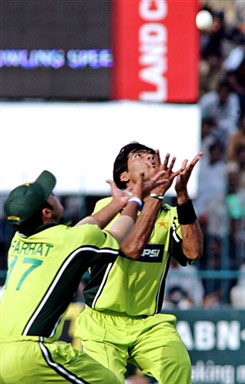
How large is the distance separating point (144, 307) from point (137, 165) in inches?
37.3

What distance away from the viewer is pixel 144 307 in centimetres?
662

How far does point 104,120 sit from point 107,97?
32 centimetres

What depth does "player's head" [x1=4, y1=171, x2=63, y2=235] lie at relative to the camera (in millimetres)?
5477

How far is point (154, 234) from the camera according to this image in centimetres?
673

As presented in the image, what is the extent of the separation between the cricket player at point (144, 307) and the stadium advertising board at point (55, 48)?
649cm

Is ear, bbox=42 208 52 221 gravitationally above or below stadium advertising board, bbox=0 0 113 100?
below

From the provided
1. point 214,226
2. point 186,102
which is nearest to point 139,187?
point 214,226

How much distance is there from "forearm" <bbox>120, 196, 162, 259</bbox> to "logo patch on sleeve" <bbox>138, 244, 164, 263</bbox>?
0.25 metres

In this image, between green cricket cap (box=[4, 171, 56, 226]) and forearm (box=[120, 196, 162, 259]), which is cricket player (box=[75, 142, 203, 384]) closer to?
forearm (box=[120, 196, 162, 259])

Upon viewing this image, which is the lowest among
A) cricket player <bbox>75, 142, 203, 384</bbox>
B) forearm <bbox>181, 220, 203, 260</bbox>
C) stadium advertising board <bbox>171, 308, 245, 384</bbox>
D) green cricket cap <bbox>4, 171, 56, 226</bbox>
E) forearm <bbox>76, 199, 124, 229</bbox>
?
stadium advertising board <bbox>171, 308, 245, 384</bbox>

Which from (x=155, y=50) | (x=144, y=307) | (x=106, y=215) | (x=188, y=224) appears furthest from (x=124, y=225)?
(x=155, y=50)

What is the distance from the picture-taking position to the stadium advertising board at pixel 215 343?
32.4ft

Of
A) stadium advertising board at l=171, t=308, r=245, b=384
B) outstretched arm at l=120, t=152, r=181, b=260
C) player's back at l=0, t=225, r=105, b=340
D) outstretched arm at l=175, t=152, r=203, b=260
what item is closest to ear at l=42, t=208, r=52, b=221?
player's back at l=0, t=225, r=105, b=340

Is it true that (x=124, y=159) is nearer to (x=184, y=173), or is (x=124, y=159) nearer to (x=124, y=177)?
(x=124, y=177)
